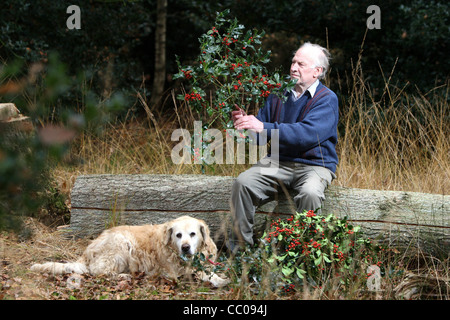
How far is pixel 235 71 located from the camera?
12.3 ft

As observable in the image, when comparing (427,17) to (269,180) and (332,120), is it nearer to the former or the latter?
(332,120)

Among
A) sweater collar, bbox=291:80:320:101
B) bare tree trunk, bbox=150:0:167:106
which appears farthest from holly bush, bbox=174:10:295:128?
bare tree trunk, bbox=150:0:167:106

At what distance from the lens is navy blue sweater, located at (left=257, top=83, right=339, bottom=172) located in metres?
3.96

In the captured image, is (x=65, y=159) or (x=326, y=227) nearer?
(x=65, y=159)

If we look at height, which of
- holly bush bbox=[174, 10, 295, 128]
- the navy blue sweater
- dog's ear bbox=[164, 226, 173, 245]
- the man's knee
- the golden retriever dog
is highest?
holly bush bbox=[174, 10, 295, 128]

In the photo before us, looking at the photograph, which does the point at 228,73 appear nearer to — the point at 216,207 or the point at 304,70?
the point at 304,70

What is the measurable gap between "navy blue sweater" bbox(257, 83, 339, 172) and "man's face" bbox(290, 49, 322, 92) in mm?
88

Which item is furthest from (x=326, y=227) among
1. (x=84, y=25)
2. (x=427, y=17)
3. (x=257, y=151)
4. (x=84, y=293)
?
(x=84, y=25)

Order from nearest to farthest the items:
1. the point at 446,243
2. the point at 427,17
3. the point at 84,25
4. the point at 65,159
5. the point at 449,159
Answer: the point at 65,159
the point at 446,243
the point at 449,159
the point at 427,17
the point at 84,25

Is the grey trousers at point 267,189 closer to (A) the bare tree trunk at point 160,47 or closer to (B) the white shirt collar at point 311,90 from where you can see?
(B) the white shirt collar at point 311,90

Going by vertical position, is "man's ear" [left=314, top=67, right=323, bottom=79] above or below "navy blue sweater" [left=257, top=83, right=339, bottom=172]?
above

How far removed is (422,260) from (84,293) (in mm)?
2587

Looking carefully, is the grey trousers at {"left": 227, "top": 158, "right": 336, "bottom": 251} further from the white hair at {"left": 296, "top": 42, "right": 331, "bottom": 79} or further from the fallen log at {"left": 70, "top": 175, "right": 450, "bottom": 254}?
the white hair at {"left": 296, "top": 42, "right": 331, "bottom": 79}

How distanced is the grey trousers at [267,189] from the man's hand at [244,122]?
380 mm
